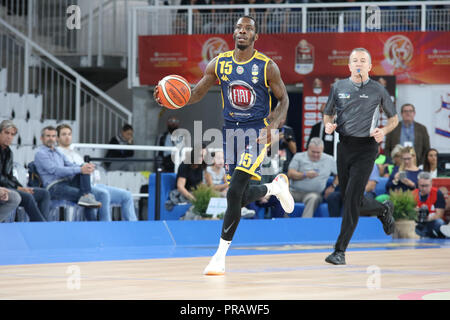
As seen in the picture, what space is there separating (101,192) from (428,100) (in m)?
9.51

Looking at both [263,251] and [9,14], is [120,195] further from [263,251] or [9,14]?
[9,14]

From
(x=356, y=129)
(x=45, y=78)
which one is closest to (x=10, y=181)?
(x=356, y=129)

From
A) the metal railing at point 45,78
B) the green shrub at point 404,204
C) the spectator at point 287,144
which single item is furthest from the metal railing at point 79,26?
the green shrub at point 404,204

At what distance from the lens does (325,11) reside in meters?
18.3

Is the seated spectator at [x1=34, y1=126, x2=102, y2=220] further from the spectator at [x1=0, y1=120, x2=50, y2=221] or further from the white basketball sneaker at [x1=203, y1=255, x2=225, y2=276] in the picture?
the white basketball sneaker at [x1=203, y1=255, x2=225, y2=276]

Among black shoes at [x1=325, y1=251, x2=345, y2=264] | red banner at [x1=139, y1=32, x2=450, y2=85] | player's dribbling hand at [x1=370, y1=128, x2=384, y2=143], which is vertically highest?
red banner at [x1=139, y1=32, x2=450, y2=85]

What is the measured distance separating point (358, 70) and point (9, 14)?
42.5 ft

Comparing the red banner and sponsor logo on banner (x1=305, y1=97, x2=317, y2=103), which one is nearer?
the red banner

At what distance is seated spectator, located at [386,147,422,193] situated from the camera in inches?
508

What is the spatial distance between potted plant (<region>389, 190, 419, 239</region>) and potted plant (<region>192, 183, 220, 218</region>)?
294cm

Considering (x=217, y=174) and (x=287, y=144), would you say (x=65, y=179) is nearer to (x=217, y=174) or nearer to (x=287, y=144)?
(x=217, y=174)

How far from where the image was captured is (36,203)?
9945mm

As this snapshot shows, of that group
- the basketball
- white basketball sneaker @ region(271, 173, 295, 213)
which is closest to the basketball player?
the basketball
